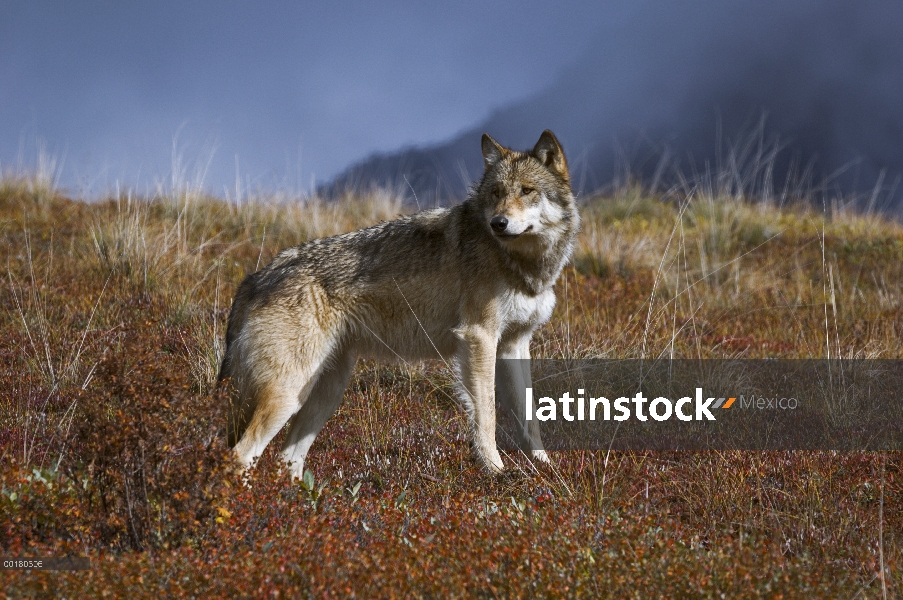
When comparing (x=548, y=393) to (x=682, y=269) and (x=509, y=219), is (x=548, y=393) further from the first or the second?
(x=682, y=269)

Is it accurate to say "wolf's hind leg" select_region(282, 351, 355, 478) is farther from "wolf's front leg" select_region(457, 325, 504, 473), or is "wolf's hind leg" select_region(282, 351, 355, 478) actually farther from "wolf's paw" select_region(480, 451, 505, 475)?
"wolf's paw" select_region(480, 451, 505, 475)

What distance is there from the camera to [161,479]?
3375 mm

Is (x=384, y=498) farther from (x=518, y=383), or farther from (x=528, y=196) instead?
(x=528, y=196)

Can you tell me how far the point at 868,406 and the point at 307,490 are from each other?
4.45 m

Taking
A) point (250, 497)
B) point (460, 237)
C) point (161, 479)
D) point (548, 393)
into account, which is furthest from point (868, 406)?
point (161, 479)

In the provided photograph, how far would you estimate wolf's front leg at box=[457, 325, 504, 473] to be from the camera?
4863mm

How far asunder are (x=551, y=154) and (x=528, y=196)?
16.6 inches

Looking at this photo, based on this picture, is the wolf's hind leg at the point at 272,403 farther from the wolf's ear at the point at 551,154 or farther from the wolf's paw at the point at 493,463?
the wolf's ear at the point at 551,154

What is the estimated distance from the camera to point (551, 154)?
522 centimetres
